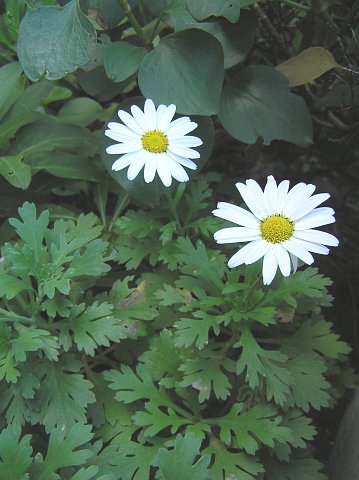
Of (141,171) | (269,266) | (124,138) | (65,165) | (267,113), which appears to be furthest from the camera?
(65,165)

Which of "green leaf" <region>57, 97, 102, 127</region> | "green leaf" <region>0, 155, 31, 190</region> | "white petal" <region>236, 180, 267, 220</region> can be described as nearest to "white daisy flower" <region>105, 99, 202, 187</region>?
"white petal" <region>236, 180, 267, 220</region>

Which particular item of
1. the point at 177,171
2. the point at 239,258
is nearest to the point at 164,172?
the point at 177,171

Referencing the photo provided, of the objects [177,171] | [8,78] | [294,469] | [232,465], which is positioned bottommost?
[294,469]

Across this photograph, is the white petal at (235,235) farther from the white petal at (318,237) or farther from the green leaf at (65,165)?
the green leaf at (65,165)

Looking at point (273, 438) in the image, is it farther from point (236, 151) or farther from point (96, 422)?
point (236, 151)

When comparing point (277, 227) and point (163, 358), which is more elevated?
point (277, 227)

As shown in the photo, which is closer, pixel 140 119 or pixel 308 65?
pixel 140 119

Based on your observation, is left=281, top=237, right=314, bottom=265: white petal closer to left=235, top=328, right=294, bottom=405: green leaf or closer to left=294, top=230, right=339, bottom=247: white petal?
left=294, top=230, right=339, bottom=247: white petal

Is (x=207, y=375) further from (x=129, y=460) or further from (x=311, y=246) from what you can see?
(x=311, y=246)
